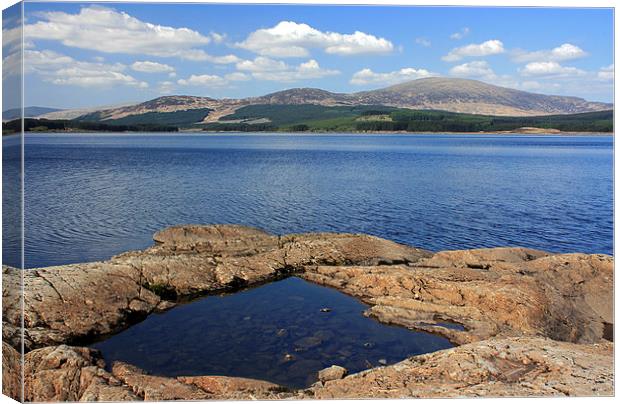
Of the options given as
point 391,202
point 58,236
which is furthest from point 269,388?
point 391,202

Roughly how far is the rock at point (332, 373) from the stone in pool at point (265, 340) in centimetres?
24

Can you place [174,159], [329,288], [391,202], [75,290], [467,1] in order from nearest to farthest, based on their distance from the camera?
[467,1], [75,290], [329,288], [391,202], [174,159]

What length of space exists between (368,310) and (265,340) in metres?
3.03

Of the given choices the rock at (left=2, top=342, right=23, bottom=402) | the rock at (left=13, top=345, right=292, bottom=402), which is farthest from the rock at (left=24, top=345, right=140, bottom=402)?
the rock at (left=2, top=342, right=23, bottom=402)

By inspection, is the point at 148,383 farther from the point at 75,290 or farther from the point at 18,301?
the point at 75,290

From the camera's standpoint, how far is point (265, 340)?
38.6ft

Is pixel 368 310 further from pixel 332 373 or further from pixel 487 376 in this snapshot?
pixel 487 376

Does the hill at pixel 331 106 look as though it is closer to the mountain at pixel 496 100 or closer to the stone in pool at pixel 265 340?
the mountain at pixel 496 100

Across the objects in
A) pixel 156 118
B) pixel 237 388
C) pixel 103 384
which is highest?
pixel 156 118

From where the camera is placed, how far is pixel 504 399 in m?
8.10

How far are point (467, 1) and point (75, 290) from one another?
32.9 ft

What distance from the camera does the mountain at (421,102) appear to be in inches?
1008

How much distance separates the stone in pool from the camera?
10.5 meters

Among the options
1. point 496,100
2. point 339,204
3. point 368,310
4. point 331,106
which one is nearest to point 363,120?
point 331,106
